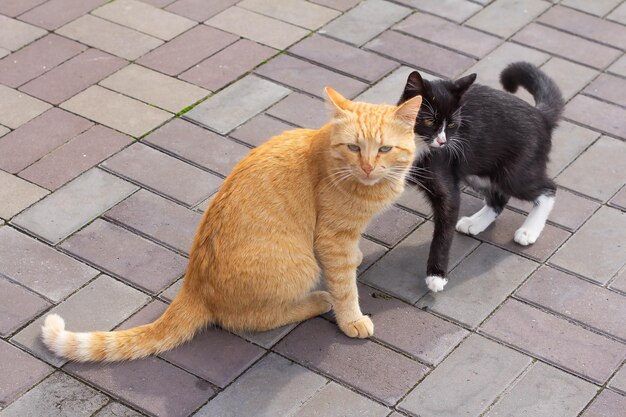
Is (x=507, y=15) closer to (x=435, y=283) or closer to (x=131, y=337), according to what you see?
(x=435, y=283)

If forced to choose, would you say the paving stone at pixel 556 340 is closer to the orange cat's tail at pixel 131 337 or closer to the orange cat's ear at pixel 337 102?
the orange cat's ear at pixel 337 102

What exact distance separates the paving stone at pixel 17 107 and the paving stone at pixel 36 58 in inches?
3.8

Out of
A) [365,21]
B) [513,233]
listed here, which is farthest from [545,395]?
[365,21]

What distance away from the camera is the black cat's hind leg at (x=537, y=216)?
14.5 ft

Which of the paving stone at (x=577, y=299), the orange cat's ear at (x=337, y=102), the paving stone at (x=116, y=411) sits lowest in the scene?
the paving stone at (x=577, y=299)

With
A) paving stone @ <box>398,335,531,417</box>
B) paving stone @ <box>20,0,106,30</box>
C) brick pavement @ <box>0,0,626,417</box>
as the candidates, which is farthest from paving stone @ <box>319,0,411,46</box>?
paving stone @ <box>398,335,531,417</box>

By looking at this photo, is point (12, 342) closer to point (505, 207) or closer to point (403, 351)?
point (403, 351)

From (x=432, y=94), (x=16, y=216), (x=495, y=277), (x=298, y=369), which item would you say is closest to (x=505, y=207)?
(x=495, y=277)

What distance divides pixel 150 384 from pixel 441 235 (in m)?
1.38

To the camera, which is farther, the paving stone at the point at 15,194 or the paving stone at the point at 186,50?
the paving stone at the point at 186,50

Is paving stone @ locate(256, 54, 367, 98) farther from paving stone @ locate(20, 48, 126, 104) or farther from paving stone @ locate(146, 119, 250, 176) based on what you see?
paving stone @ locate(20, 48, 126, 104)

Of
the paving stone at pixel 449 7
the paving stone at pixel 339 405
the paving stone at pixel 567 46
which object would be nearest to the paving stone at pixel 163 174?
the paving stone at pixel 339 405

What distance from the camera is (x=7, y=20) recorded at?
6.01 m

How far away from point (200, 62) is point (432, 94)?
7.06ft
